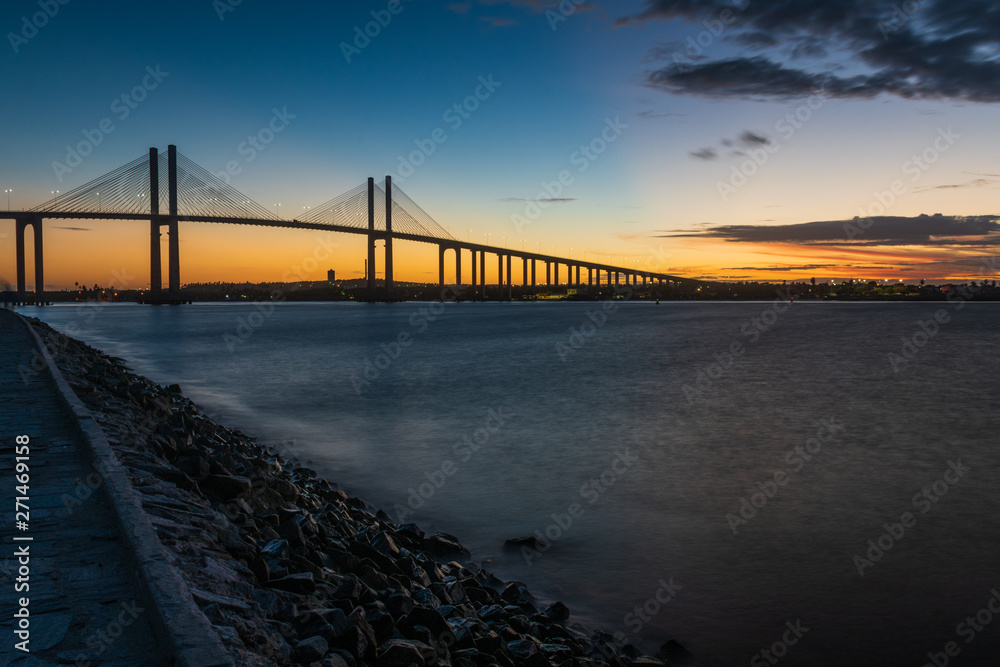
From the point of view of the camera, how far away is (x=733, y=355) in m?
26.7

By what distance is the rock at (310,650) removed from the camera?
2434 mm

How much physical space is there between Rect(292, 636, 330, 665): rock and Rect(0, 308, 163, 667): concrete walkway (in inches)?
19.7

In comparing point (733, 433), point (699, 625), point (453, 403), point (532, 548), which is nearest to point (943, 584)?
point (699, 625)

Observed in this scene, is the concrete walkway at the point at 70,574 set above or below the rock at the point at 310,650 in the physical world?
above

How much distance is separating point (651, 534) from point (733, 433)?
5.51m

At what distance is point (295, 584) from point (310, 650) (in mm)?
766

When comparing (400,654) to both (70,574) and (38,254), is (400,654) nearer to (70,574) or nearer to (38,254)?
(70,574)

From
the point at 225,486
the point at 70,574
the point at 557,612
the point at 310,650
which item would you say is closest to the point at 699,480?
the point at 557,612

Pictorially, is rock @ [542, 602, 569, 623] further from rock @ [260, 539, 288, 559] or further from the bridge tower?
the bridge tower

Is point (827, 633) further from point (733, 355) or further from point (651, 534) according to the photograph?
point (733, 355)

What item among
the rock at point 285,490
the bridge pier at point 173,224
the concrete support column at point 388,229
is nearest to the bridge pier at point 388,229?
the concrete support column at point 388,229

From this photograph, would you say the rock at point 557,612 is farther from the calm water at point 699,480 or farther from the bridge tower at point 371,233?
the bridge tower at point 371,233

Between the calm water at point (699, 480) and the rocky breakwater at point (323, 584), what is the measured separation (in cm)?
65

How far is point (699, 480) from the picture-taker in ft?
25.6
